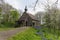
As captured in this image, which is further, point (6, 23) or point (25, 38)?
point (6, 23)

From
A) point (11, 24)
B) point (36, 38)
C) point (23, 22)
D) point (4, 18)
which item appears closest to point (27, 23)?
point (23, 22)

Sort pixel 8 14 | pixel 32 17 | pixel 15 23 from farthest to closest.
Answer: pixel 8 14, pixel 15 23, pixel 32 17

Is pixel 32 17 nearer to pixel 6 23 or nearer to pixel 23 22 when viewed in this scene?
pixel 23 22

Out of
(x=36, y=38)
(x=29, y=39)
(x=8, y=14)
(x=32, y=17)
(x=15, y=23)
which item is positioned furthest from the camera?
(x=8, y=14)

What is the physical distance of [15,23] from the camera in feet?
148

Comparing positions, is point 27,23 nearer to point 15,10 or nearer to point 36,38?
point 15,10

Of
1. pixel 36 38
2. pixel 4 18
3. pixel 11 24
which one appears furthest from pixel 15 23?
pixel 36 38

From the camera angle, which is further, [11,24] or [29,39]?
[11,24]

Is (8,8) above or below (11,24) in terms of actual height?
above

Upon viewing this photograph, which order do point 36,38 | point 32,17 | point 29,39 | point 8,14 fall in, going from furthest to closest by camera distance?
point 8,14 < point 32,17 < point 36,38 < point 29,39

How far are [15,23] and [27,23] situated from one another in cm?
363

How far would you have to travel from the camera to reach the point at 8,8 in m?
49.6

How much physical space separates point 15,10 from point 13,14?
1.18m

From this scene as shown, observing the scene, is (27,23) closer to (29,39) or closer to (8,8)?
(8,8)
